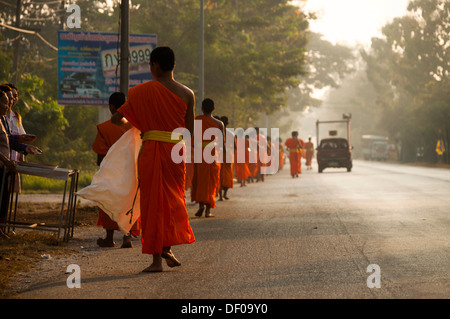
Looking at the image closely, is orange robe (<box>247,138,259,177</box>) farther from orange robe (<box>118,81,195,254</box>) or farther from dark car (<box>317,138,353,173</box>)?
orange robe (<box>118,81,195,254</box>)

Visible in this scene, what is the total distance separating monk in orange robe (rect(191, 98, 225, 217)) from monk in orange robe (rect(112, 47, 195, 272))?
18.3 feet

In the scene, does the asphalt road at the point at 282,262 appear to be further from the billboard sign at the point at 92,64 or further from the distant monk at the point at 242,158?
the distant monk at the point at 242,158

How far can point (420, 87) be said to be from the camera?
6450 centimetres

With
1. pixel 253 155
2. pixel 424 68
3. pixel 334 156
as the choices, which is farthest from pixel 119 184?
pixel 424 68

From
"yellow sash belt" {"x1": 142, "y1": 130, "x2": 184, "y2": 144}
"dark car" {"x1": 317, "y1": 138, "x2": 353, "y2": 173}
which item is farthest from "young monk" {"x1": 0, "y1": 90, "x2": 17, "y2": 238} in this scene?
"dark car" {"x1": 317, "y1": 138, "x2": 353, "y2": 173}

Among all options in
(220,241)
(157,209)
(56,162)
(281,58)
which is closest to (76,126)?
(56,162)

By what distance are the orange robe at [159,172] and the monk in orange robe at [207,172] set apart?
5624 millimetres

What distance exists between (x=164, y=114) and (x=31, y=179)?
1730 cm

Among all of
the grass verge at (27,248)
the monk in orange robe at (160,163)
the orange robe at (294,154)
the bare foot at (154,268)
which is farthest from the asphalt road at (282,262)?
the orange robe at (294,154)

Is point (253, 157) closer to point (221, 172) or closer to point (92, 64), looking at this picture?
point (92, 64)

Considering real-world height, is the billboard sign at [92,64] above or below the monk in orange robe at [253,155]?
above

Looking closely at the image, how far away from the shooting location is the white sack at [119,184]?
8.36 meters

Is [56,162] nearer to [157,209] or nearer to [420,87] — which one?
[157,209]

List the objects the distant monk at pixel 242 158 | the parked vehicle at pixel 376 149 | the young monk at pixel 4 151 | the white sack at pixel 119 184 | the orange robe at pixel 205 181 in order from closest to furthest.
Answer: the white sack at pixel 119 184, the young monk at pixel 4 151, the orange robe at pixel 205 181, the distant monk at pixel 242 158, the parked vehicle at pixel 376 149
